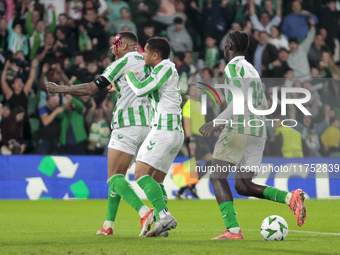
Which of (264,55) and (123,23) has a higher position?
(123,23)

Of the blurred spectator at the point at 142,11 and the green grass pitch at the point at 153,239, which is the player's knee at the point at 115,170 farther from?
the blurred spectator at the point at 142,11

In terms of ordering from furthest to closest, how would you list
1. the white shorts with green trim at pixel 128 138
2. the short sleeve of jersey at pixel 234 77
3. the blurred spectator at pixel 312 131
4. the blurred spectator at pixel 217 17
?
the blurred spectator at pixel 217 17
the blurred spectator at pixel 312 131
the white shorts with green trim at pixel 128 138
the short sleeve of jersey at pixel 234 77

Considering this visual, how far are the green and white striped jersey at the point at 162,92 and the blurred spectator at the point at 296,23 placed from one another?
32.9 ft

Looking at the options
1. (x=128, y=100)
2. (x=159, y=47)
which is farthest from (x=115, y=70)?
(x=159, y=47)

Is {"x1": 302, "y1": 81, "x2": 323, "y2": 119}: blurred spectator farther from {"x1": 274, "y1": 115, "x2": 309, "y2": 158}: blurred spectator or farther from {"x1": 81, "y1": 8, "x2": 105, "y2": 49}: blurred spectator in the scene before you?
{"x1": 81, "y1": 8, "x2": 105, "y2": 49}: blurred spectator

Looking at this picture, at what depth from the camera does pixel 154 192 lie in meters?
5.99

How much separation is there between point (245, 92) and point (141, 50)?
8.04 m

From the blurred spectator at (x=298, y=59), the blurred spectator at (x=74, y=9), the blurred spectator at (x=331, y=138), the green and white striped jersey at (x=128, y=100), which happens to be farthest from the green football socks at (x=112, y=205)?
the blurred spectator at (x=298, y=59)

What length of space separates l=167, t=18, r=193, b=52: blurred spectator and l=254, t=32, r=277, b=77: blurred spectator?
1.71 metres

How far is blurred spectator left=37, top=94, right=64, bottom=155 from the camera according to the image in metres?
12.6

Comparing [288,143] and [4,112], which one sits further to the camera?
[4,112]

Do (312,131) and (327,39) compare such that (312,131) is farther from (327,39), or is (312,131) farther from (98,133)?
(98,133)

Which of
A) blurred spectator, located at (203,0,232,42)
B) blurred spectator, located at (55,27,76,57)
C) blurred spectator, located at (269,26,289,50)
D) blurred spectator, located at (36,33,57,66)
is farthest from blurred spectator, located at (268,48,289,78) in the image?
blurred spectator, located at (36,33,57,66)

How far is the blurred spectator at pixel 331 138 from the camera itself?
12703 mm
